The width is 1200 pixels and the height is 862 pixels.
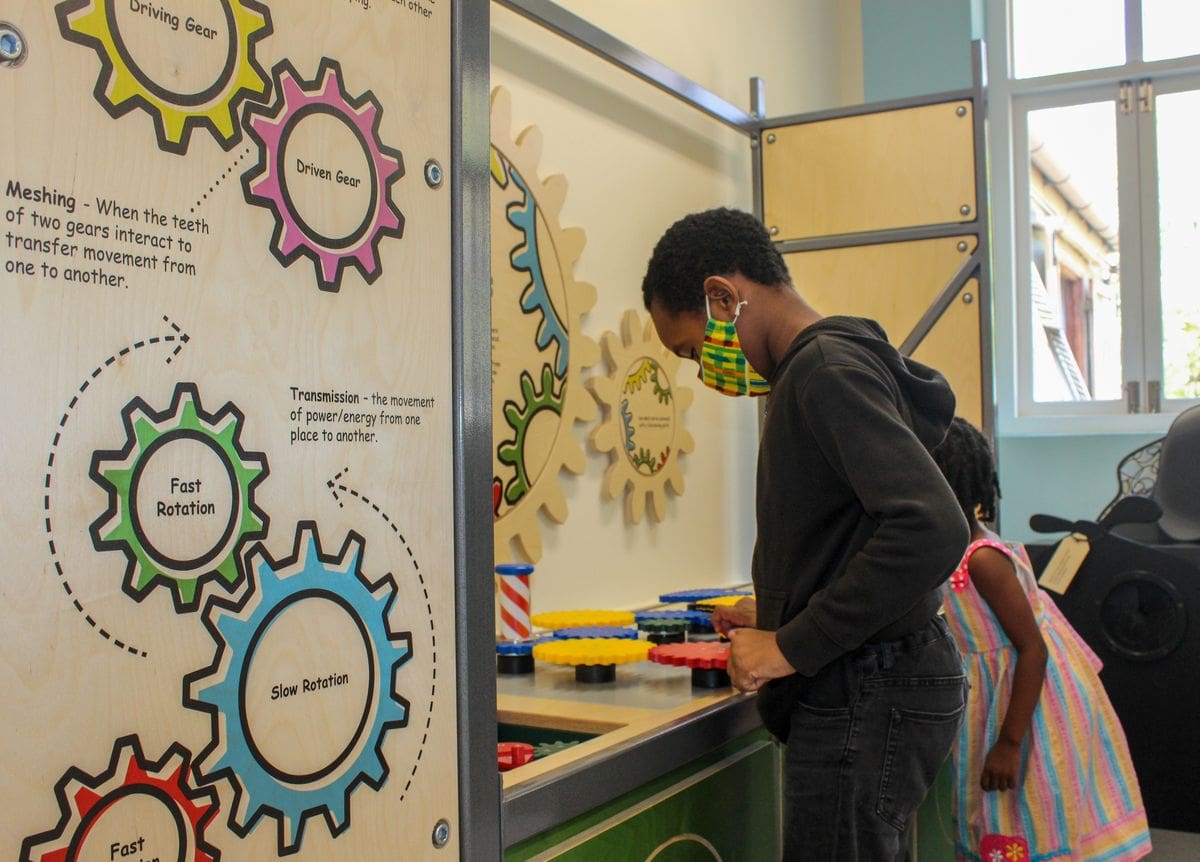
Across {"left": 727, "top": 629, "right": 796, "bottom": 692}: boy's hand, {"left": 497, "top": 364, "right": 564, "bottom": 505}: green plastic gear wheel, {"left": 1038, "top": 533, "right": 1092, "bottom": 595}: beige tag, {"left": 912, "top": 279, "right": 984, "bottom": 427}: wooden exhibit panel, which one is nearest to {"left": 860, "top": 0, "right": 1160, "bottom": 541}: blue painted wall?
{"left": 1038, "top": 533, "right": 1092, "bottom": 595}: beige tag

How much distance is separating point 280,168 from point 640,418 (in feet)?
5.84

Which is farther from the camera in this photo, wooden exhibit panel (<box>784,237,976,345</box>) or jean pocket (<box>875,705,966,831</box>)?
wooden exhibit panel (<box>784,237,976,345</box>)

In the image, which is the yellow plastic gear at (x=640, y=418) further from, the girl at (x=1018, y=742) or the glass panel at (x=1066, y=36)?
the glass panel at (x=1066, y=36)

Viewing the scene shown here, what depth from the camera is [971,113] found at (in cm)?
277

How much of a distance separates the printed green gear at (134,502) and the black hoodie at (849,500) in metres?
0.67

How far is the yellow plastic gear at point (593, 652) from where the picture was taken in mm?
1593

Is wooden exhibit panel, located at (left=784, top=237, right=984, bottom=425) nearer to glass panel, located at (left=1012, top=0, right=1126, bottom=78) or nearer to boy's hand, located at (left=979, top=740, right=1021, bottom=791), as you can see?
boy's hand, located at (left=979, top=740, right=1021, bottom=791)

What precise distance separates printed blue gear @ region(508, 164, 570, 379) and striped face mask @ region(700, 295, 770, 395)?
0.62 metres

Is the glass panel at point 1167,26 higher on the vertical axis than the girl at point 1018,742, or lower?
higher

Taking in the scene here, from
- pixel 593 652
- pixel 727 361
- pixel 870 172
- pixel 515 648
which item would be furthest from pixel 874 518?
pixel 870 172

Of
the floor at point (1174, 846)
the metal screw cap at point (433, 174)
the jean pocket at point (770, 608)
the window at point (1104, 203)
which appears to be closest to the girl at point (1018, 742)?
the jean pocket at point (770, 608)

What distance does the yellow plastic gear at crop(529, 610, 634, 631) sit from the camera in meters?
1.98

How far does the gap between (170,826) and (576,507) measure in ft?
5.46

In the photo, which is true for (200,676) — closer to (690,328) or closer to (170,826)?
(170,826)
